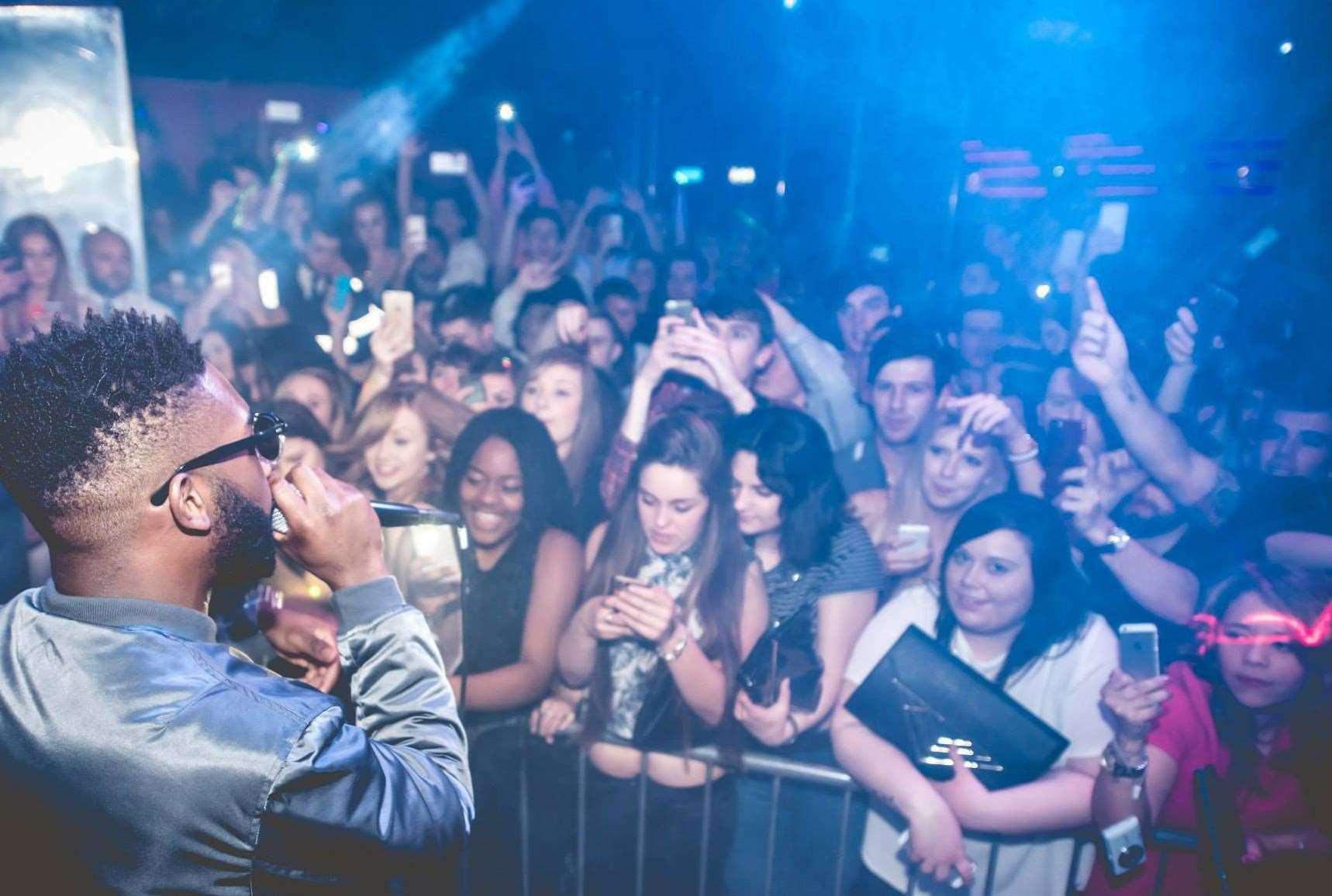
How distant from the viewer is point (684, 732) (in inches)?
92.8

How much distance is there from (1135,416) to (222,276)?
4301 millimetres

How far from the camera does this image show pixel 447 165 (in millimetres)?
7594

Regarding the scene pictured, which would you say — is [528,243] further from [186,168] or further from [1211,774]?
[186,168]

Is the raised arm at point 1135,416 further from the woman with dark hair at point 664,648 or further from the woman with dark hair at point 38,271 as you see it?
the woman with dark hair at point 38,271

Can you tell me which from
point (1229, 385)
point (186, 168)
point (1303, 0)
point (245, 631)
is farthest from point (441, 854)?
point (186, 168)

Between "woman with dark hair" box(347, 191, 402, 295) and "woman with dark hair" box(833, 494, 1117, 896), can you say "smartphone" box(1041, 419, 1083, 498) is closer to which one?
"woman with dark hair" box(833, 494, 1117, 896)

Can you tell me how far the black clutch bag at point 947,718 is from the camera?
2.22m

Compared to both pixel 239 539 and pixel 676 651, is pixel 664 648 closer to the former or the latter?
pixel 676 651

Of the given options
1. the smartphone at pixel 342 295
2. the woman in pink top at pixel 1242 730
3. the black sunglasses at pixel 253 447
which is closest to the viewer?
the black sunglasses at pixel 253 447

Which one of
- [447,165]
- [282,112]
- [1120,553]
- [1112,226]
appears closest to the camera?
[1120,553]

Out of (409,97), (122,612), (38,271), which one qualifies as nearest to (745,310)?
(122,612)

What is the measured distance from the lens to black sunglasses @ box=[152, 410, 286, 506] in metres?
1.02

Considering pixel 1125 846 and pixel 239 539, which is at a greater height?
pixel 239 539

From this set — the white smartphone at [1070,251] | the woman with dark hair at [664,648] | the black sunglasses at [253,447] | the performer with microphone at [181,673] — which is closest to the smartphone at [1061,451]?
the white smartphone at [1070,251]
